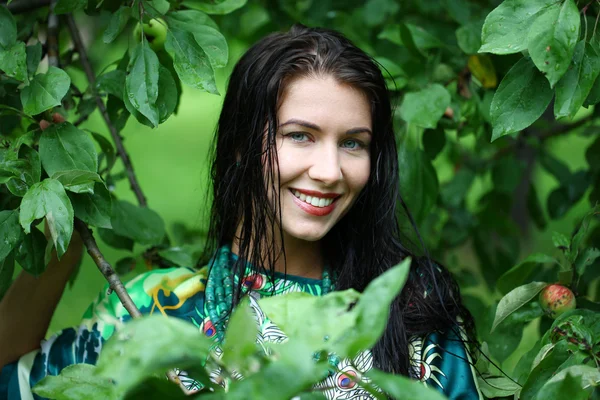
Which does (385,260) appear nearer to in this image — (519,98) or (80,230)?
(519,98)

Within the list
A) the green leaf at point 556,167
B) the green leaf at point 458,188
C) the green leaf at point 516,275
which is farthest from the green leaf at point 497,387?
the green leaf at point 458,188

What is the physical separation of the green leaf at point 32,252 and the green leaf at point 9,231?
0.06 m

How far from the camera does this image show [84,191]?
52.6 inches

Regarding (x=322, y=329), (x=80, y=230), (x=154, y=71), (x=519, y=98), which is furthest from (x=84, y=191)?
(x=519, y=98)

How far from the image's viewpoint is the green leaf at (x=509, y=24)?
4.21 ft

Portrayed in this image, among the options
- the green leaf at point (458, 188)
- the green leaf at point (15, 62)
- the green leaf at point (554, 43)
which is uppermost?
the green leaf at point (554, 43)

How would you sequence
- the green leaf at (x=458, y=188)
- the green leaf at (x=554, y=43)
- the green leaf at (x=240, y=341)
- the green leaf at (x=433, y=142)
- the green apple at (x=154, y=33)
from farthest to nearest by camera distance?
the green leaf at (x=458, y=188), the green leaf at (x=433, y=142), the green apple at (x=154, y=33), the green leaf at (x=554, y=43), the green leaf at (x=240, y=341)

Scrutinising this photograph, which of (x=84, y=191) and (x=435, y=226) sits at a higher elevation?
(x=84, y=191)

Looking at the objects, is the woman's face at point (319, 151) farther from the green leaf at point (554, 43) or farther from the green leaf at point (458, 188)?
the green leaf at point (458, 188)

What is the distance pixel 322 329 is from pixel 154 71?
716 millimetres

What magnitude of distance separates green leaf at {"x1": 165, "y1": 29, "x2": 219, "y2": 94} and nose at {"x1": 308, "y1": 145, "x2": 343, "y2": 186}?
250mm

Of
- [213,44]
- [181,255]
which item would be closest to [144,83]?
[213,44]

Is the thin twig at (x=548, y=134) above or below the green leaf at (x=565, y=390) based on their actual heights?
below

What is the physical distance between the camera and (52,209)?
4.14 ft
